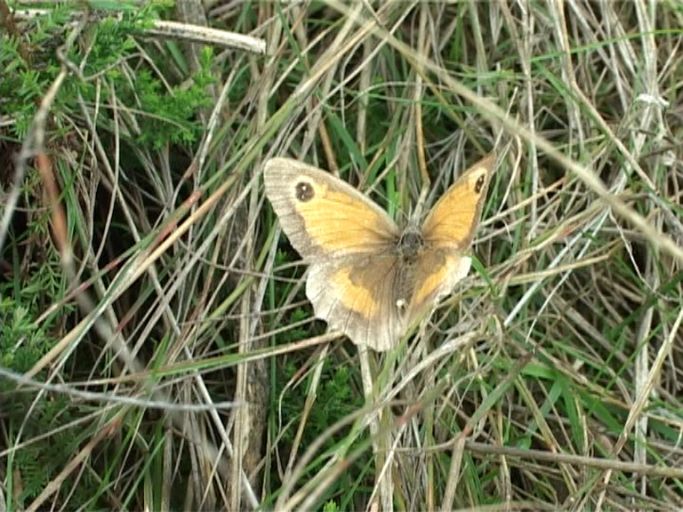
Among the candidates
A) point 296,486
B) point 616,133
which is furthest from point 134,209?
point 616,133

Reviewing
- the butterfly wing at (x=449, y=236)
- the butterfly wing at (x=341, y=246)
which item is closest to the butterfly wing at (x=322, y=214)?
the butterfly wing at (x=341, y=246)

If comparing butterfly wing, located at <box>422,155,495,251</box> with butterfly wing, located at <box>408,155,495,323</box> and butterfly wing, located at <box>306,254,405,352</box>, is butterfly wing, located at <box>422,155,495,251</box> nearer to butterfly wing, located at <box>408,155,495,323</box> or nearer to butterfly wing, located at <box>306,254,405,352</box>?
butterfly wing, located at <box>408,155,495,323</box>

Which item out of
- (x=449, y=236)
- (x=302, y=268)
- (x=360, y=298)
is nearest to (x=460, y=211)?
(x=449, y=236)

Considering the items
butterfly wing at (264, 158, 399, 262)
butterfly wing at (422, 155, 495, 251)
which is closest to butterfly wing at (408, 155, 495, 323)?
butterfly wing at (422, 155, 495, 251)

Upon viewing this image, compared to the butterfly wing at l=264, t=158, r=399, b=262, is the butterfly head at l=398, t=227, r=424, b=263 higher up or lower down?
lower down

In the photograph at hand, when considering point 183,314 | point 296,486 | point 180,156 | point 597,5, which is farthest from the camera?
point 597,5

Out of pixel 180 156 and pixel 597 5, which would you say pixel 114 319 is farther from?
pixel 597 5

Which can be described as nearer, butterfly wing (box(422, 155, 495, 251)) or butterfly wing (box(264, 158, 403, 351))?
butterfly wing (box(422, 155, 495, 251))
